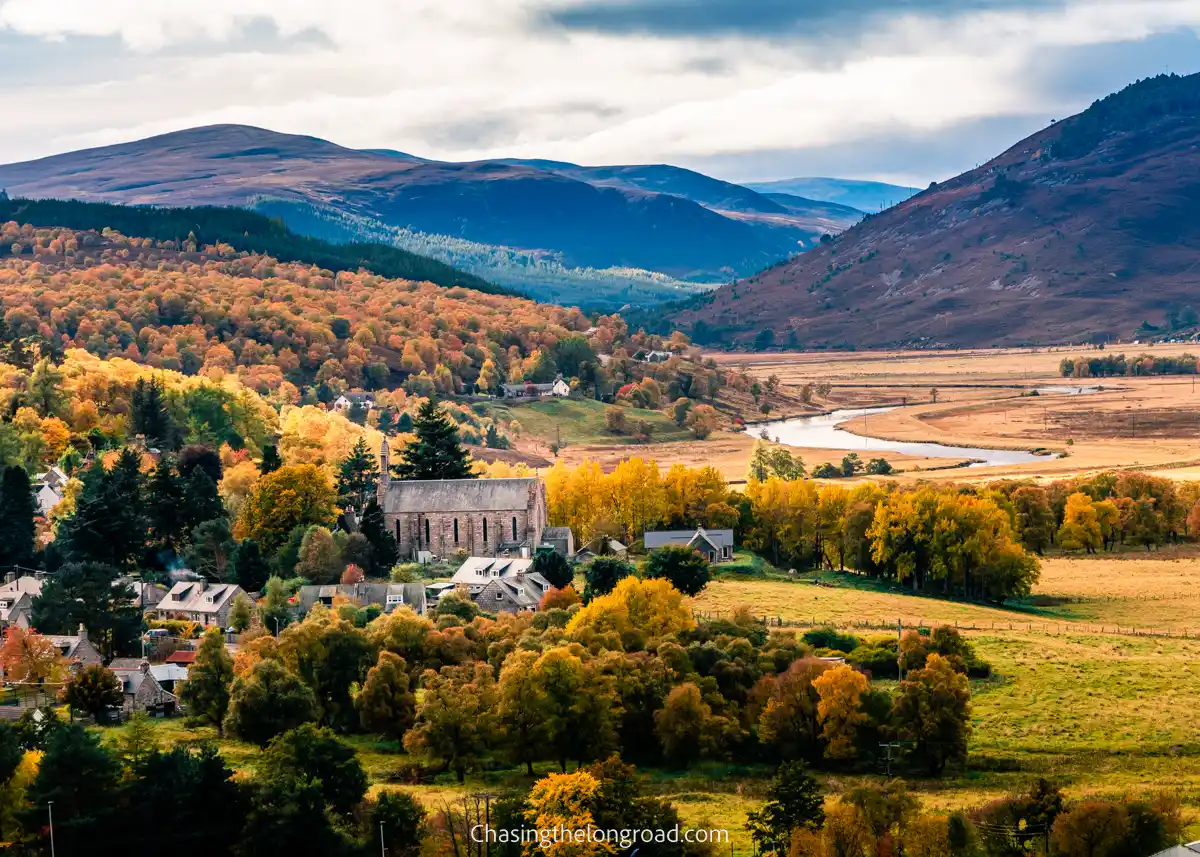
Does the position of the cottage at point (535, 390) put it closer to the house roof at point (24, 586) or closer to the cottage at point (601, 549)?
the cottage at point (601, 549)

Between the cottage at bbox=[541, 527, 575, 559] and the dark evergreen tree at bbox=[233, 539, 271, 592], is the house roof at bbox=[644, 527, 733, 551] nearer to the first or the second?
the cottage at bbox=[541, 527, 575, 559]

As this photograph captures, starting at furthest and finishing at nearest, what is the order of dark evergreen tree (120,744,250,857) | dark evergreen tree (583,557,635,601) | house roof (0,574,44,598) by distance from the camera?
house roof (0,574,44,598) → dark evergreen tree (583,557,635,601) → dark evergreen tree (120,744,250,857)

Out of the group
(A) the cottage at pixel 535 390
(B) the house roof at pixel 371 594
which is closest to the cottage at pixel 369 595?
(B) the house roof at pixel 371 594

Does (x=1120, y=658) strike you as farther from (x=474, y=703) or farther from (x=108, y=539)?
(x=108, y=539)

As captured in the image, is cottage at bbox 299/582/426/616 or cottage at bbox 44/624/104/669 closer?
cottage at bbox 44/624/104/669

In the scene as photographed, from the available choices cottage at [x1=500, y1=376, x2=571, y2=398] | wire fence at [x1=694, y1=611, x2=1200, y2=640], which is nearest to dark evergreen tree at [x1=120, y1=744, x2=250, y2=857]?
wire fence at [x1=694, y1=611, x2=1200, y2=640]

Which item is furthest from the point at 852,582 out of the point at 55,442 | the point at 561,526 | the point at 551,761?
the point at 55,442

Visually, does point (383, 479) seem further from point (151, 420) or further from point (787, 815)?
point (787, 815)

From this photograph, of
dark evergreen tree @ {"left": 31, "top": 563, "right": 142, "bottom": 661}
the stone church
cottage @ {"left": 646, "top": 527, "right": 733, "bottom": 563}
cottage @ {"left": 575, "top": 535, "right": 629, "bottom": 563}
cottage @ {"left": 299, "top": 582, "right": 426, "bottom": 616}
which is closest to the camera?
dark evergreen tree @ {"left": 31, "top": 563, "right": 142, "bottom": 661}
